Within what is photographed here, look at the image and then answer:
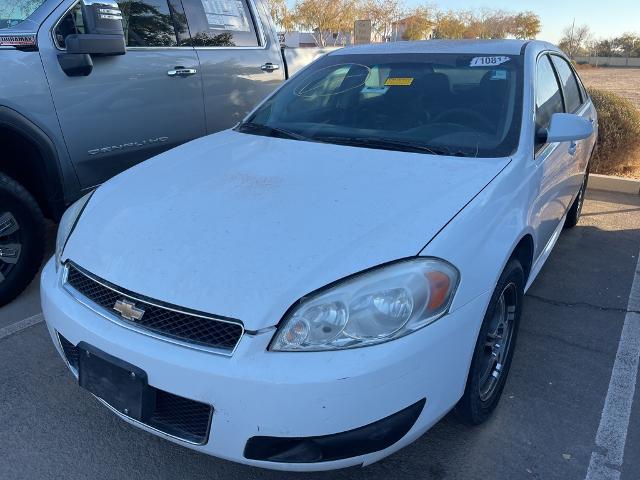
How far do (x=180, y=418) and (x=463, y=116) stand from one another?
2048mm

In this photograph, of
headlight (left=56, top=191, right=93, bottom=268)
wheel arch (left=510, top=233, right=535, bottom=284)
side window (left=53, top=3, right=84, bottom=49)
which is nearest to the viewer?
headlight (left=56, top=191, right=93, bottom=268)

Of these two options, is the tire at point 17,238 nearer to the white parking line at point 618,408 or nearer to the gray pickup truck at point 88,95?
the gray pickup truck at point 88,95

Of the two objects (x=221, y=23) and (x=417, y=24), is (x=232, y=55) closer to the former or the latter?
(x=221, y=23)

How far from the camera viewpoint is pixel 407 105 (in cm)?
312

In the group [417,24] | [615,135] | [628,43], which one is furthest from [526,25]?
[615,135]

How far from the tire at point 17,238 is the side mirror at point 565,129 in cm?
300

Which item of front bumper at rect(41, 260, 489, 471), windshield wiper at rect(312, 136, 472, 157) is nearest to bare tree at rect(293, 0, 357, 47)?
windshield wiper at rect(312, 136, 472, 157)

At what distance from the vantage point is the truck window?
13.3ft

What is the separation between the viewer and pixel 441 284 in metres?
1.93

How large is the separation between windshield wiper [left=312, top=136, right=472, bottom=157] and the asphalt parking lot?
121 centimetres

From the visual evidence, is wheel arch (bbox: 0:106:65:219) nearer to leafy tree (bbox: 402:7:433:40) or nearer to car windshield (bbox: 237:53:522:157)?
car windshield (bbox: 237:53:522:157)

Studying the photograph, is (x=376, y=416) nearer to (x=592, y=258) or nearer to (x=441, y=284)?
(x=441, y=284)

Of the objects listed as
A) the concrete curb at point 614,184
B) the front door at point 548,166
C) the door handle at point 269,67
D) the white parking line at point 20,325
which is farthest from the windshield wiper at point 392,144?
the concrete curb at point 614,184

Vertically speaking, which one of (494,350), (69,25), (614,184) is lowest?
(614,184)
